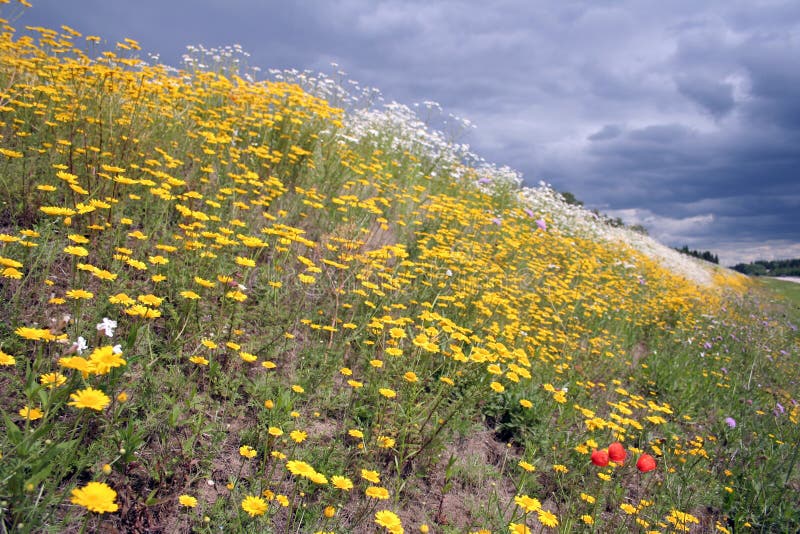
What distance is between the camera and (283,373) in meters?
2.91

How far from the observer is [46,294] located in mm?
2652

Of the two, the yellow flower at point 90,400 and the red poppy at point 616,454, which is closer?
the yellow flower at point 90,400

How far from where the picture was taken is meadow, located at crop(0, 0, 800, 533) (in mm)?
1946

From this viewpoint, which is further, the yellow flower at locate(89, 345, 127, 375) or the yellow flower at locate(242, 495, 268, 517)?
the yellow flower at locate(242, 495, 268, 517)

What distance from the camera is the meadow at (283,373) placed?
1.95m

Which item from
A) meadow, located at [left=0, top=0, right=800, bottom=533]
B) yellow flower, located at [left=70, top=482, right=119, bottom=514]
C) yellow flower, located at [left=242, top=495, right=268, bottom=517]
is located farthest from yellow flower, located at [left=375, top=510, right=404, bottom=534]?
yellow flower, located at [left=70, top=482, right=119, bottom=514]

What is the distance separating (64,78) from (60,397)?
4.45 metres

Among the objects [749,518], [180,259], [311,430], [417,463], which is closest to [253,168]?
[180,259]

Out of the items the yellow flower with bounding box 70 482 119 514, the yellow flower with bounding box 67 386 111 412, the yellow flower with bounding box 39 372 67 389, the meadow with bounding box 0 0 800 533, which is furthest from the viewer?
the meadow with bounding box 0 0 800 533

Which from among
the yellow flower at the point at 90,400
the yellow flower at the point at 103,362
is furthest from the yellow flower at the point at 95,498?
the yellow flower at the point at 103,362

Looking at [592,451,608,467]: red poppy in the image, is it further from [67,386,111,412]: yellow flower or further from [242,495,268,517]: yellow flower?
[67,386,111,412]: yellow flower

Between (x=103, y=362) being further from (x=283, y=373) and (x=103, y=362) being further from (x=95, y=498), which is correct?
(x=283, y=373)

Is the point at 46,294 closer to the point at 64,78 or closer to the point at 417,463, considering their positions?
the point at 417,463

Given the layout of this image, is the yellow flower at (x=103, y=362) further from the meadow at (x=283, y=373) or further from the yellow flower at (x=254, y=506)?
the yellow flower at (x=254, y=506)
